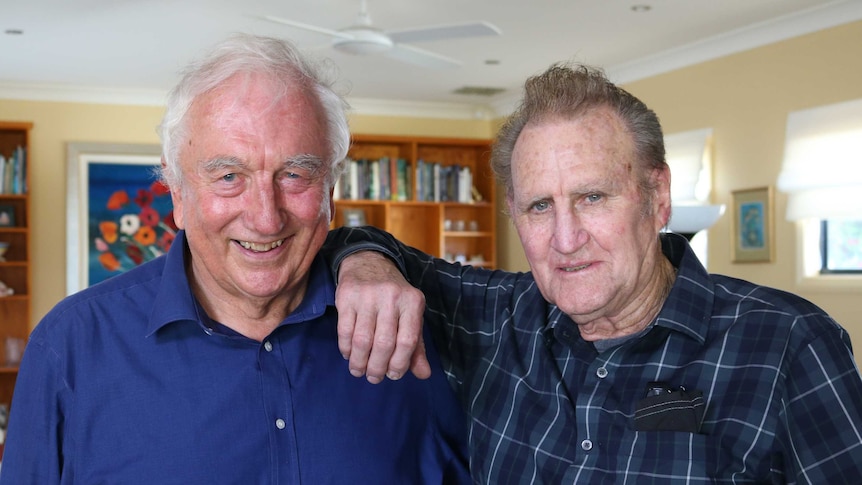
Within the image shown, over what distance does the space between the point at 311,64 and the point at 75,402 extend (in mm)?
681

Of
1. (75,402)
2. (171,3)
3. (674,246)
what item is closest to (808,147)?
(171,3)

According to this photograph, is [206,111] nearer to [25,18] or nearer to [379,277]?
[379,277]

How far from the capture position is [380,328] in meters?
1.30

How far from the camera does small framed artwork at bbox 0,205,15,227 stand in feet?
24.3

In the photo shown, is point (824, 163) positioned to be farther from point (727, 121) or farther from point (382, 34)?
point (382, 34)

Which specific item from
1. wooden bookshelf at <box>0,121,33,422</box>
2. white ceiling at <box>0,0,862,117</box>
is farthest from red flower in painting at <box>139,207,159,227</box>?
white ceiling at <box>0,0,862,117</box>

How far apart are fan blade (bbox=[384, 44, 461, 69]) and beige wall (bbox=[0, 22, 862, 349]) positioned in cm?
204

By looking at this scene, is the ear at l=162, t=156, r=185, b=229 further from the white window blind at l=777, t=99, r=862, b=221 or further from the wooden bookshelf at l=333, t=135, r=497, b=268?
the wooden bookshelf at l=333, t=135, r=497, b=268

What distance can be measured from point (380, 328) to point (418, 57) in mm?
4495

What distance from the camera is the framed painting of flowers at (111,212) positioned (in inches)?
307

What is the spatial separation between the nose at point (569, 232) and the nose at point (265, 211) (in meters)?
0.46

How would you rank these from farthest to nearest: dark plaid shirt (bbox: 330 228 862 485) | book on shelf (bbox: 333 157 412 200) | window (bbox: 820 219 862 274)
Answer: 1. book on shelf (bbox: 333 157 412 200)
2. window (bbox: 820 219 862 274)
3. dark plaid shirt (bbox: 330 228 862 485)

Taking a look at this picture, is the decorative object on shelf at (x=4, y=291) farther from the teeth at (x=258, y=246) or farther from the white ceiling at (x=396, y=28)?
the teeth at (x=258, y=246)

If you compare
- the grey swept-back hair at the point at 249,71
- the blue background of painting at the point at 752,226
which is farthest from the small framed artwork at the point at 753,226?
the grey swept-back hair at the point at 249,71
